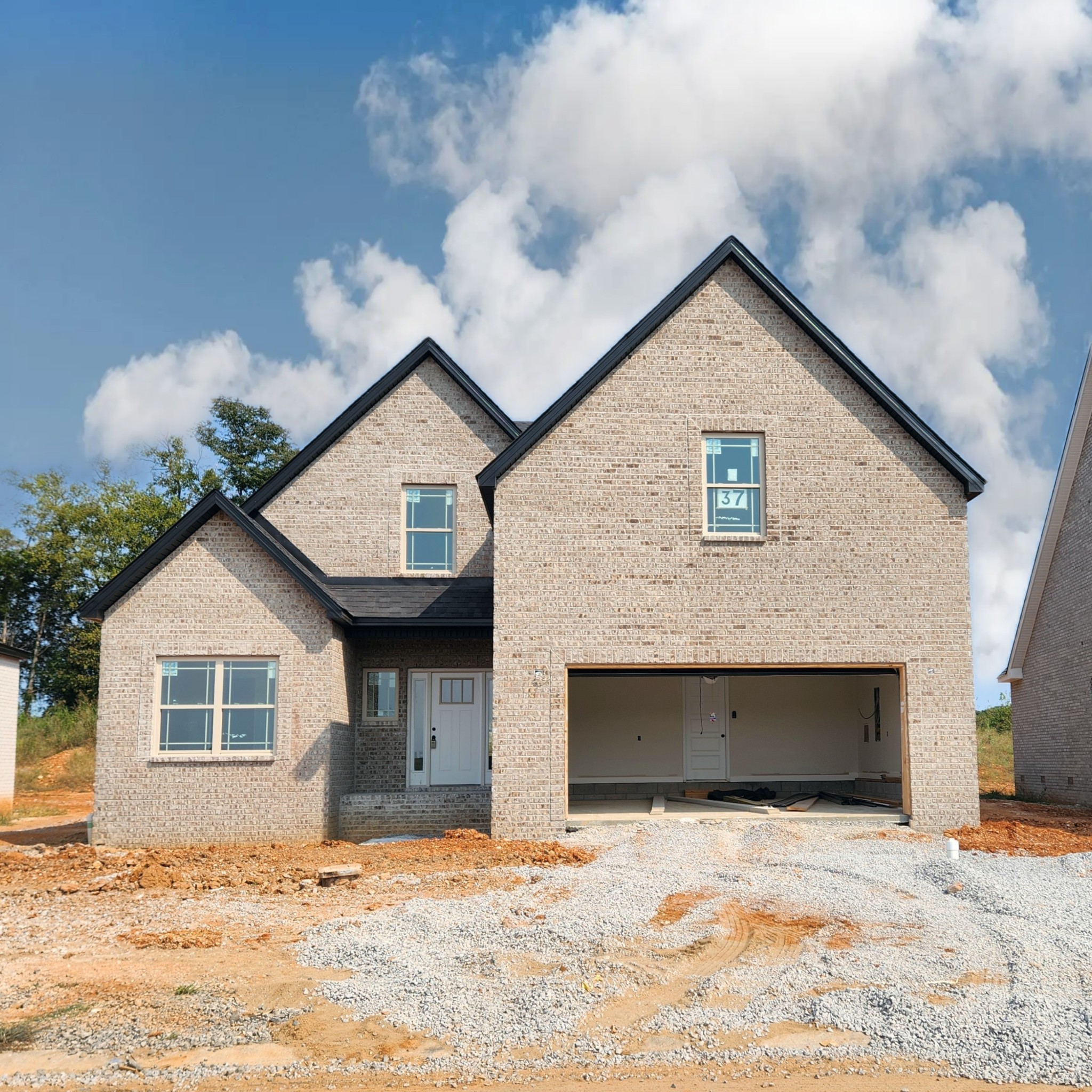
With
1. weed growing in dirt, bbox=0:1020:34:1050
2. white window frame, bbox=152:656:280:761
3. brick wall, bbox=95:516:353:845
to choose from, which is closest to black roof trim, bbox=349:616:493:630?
brick wall, bbox=95:516:353:845

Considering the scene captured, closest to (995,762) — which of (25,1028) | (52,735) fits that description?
(52,735)

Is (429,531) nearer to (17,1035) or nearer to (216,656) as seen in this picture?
(216,656)

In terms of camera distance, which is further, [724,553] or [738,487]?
[738,487]

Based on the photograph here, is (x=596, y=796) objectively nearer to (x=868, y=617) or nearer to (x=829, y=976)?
(x=868, y=617)

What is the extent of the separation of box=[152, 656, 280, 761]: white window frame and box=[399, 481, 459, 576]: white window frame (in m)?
3.95

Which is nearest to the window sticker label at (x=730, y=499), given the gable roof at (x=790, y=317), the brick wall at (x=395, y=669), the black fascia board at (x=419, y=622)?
the gable roof at (x=790, y=317)

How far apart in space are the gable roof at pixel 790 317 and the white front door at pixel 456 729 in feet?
14.7

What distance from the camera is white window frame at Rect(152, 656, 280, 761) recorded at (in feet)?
55.1

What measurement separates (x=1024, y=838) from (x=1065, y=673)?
8.86 meters

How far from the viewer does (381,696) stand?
19453 mm

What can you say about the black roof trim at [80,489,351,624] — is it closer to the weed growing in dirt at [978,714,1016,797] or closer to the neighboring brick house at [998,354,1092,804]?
the neighboring brick house at [998,354,1092,804]

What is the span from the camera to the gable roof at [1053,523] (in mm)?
22422

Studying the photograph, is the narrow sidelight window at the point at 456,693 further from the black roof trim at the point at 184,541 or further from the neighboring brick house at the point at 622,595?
the black roof trim at the point at 184,541

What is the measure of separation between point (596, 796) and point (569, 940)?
38.1ft
